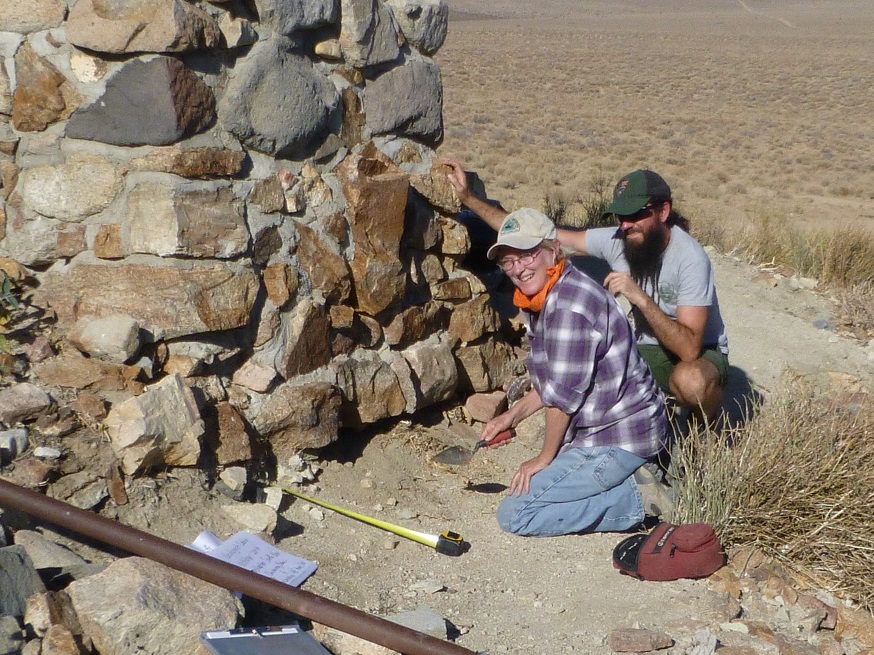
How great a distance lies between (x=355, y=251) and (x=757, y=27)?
56.7 meters

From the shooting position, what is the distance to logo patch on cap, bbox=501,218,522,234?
3611 millimetres

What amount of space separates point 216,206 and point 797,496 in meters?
2.45

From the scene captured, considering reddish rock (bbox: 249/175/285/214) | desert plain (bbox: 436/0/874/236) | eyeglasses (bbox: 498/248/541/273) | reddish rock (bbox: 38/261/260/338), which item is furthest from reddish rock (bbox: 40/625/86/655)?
desert plain (bbox: 436/0/874/236)

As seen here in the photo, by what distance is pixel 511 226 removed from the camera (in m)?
3.63

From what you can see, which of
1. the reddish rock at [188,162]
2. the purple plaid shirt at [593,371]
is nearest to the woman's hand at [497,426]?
the purple plaid shirt at [593,371]

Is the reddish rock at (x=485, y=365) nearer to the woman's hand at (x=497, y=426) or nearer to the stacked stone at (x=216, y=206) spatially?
the stacked stone at (x=216, y=206)

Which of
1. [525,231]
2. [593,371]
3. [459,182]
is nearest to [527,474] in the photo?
[593,371]

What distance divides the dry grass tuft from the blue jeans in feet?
0.70

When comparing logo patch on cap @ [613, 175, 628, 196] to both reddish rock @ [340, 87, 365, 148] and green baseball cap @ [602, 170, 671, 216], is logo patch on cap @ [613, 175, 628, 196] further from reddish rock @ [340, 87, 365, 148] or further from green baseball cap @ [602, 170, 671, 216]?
reddish rock @ [340, 87, 365, 148]

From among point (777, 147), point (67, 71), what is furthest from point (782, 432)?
point (777, 147)

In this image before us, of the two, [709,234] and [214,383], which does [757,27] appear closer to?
[709,234]

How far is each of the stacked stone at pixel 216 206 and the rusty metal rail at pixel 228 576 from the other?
0.44 metres

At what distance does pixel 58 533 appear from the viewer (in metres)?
3.07

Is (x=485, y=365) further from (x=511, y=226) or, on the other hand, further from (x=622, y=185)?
(x=511, y=226)
